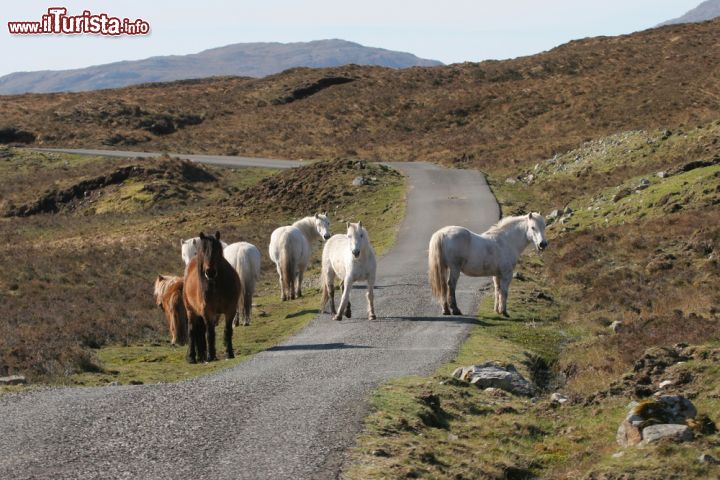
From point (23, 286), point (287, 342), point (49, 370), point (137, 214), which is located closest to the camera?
point (49, 370)

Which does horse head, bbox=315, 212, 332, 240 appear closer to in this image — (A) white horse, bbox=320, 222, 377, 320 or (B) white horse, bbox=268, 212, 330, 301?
(B) white horse, bbox=268, 212, 330, 301

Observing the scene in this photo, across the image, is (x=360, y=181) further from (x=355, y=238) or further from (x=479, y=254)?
(x=355, y=238)

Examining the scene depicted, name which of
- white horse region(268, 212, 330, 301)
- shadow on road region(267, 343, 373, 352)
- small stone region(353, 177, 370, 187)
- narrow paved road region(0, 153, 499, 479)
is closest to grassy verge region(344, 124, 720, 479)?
narrow paved road region(0, 153, 499, 479)

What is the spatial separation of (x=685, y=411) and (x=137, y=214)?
4854 centimetres

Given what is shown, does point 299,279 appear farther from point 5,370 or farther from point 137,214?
point 137,214

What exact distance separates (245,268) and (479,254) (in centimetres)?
600

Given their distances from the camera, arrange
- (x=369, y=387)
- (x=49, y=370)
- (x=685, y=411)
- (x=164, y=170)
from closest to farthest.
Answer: (x=685, y=411) < (x=369, y=387) < (x=49, y=370) < (x=164, y=170)

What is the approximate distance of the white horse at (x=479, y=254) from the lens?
23.6 metres

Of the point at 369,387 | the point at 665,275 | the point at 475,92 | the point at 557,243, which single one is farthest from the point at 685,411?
the point at 475,92

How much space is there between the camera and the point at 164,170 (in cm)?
6700

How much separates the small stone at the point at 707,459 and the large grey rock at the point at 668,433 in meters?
0.62

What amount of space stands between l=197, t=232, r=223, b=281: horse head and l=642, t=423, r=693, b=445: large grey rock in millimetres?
9171

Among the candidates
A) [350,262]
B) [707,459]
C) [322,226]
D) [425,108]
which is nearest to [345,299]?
[350,262]

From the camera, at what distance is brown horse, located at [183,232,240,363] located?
19172 mm
